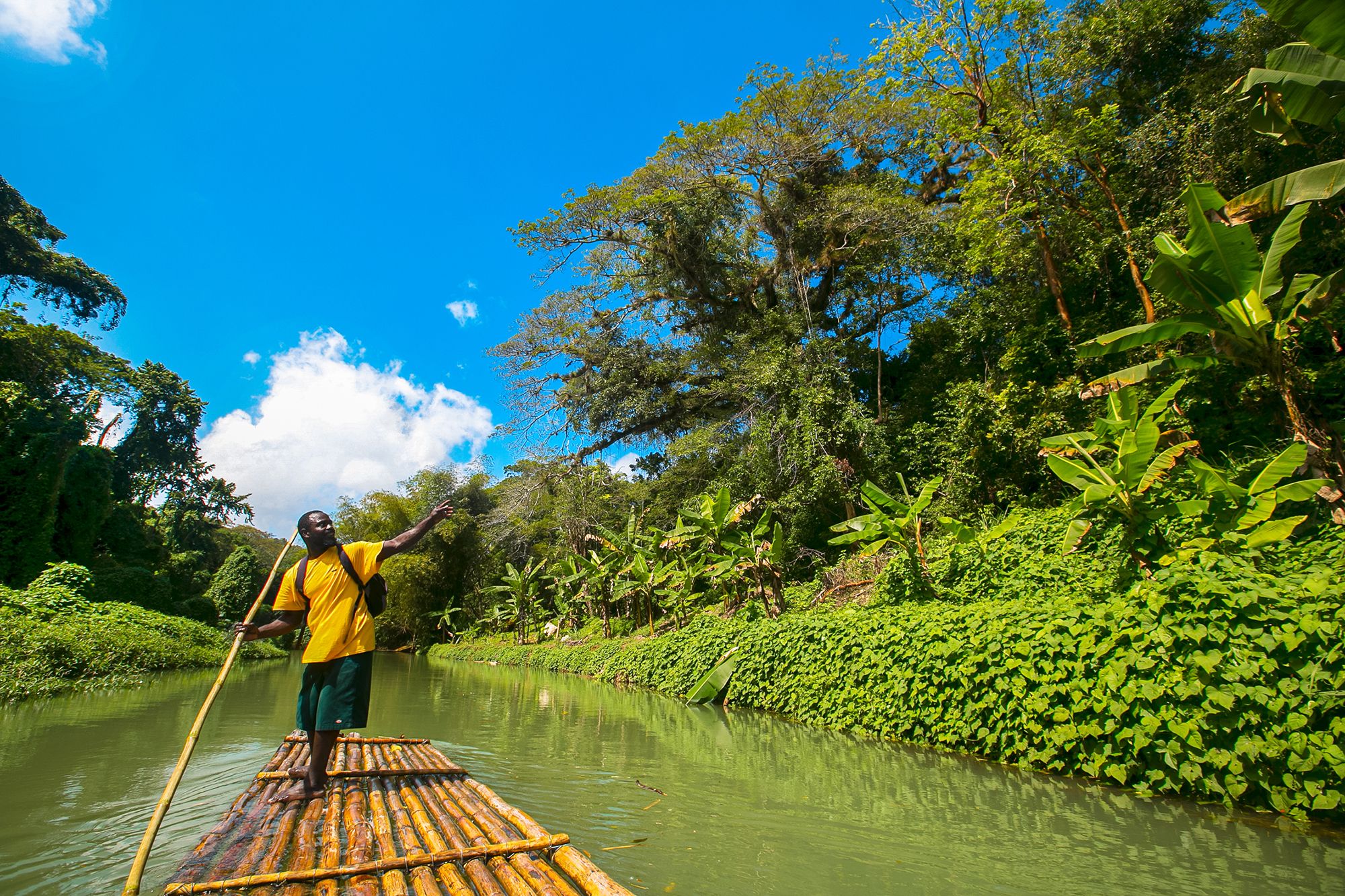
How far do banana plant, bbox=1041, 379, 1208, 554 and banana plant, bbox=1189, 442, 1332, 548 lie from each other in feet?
0.70

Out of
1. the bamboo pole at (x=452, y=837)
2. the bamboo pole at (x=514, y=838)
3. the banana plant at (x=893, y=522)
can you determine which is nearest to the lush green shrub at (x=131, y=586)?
the bamboo pole at (x=452, y=837)

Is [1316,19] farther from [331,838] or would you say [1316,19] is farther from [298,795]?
[298,795]

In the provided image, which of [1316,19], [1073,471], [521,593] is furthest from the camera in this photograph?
[521,593]

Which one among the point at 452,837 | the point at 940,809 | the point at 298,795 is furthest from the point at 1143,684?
the point at 298,795

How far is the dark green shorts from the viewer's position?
11.7 feet

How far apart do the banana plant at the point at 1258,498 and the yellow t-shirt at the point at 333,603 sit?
261 inches

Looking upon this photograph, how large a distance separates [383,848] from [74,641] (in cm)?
1177

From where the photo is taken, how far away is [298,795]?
337 centimetres

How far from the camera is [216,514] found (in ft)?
110

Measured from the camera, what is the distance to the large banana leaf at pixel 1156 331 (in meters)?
5.97

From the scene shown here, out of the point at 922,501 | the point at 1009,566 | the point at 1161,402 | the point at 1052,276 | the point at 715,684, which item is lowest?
the point at 715,684

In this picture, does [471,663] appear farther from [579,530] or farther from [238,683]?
[238,683]

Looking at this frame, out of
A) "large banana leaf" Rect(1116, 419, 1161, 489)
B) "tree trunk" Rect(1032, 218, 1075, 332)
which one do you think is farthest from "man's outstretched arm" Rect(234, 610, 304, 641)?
"tree trunk" Rect(1032, 218, 1075, 332)

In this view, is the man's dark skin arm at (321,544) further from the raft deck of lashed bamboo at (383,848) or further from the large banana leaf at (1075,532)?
the large banana leaf at (1075,532)
